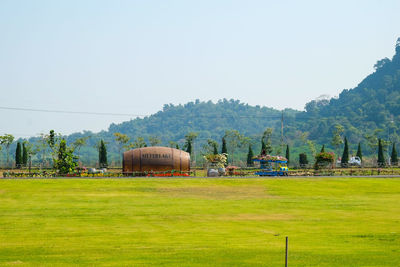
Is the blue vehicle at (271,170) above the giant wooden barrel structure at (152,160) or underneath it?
underneath

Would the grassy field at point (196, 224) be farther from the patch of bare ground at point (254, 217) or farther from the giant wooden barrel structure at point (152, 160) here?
the giant wooden barrel structure at point (152, 160)

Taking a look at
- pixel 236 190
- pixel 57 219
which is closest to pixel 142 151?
pixel 236 190

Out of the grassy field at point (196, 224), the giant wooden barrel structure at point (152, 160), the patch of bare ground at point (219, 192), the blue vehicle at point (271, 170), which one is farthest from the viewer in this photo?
the blue vehicle at point (271, 170)

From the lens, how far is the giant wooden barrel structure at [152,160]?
77250 millimetres

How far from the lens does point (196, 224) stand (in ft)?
104

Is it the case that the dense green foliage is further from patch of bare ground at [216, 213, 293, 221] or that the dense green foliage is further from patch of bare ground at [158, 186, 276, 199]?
patch of bare ground at [216, 213, 293, 221]

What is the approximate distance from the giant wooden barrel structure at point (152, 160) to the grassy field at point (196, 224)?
19.0 m

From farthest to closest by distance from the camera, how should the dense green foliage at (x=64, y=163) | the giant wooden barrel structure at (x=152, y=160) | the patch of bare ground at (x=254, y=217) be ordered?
the giant wooden barrel structure at (x=152, y=160) < the dense green foliage at (x=64, y=163) < the patch of bare ground at (x=254, y=217)

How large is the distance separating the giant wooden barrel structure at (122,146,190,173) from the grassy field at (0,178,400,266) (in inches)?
746

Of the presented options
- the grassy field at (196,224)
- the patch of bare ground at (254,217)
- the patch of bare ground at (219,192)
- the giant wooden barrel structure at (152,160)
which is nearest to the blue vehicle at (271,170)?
the giant wooden barrel structure at (152,160)

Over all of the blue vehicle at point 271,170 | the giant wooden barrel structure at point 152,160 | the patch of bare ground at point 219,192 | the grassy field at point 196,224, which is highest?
the giant wooden barrel structure at point 152,160

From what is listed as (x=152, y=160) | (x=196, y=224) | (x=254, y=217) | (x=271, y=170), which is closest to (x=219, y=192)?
(x=254, y=217)

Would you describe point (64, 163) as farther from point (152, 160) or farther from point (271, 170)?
point (271, 170)

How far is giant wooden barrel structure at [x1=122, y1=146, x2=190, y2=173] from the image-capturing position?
253ft
